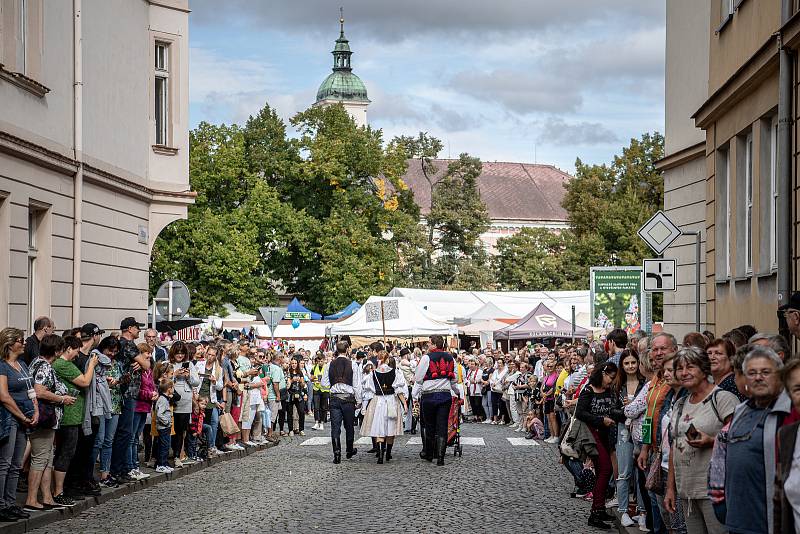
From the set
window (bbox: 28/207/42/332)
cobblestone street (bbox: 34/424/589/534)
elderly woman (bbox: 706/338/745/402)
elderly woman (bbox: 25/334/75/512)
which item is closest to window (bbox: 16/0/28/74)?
window (bbox: 28/207/42/332)

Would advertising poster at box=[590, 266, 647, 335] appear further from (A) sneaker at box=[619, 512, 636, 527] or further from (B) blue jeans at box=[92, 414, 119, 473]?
(A) sneaker at box=[619, 512, 636, 527]

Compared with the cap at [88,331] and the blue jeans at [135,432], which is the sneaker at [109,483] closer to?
the blue jeans at [135,432]

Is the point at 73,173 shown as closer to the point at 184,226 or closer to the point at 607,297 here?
the point at 607,297

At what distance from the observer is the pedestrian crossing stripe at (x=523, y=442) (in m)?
26.5

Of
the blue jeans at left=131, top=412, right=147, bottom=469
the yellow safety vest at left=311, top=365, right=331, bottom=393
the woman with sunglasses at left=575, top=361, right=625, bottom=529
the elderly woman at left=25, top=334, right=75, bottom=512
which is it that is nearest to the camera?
the woman with sunglasses at left=575, top=361, right=625, bottom=529

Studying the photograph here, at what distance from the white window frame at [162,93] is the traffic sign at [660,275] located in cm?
1396

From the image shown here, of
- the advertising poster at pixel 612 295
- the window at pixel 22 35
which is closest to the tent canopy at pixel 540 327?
the advertising poster at pixel 612 295

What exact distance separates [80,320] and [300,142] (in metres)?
48.2

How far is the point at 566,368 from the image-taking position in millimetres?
24766

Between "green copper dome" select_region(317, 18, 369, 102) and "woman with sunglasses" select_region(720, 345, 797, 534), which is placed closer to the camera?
"woman with sunglasses" select_region(720, 345, 797, 534)

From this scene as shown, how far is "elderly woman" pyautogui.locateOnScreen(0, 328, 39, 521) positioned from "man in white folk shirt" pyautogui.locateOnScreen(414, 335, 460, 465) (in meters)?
9.31

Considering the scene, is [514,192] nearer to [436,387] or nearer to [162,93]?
[162,93]

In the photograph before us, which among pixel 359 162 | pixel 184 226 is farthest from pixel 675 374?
pixel 359 162

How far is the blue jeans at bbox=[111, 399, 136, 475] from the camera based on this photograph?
16.7 metres
